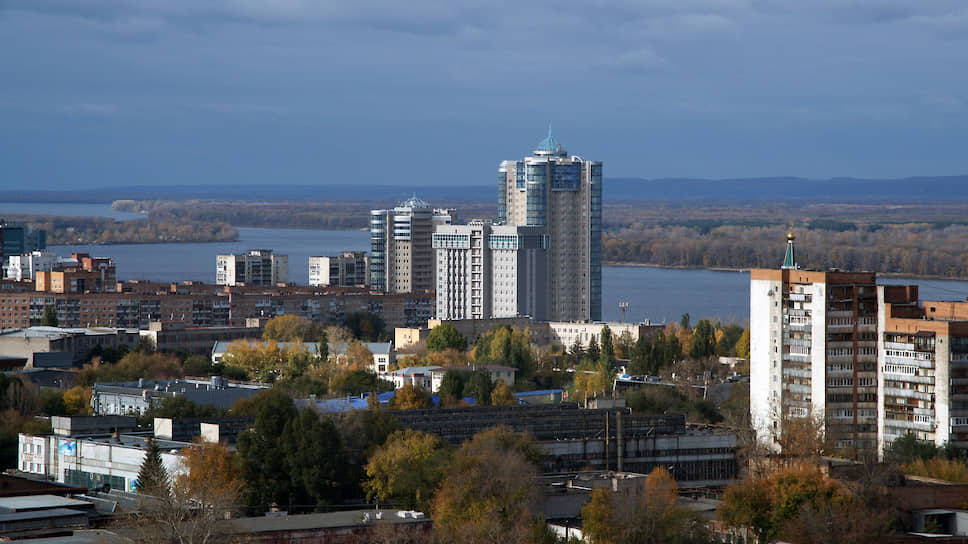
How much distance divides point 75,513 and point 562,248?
152ft

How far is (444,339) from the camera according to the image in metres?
46.3

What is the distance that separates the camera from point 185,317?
59.2 m

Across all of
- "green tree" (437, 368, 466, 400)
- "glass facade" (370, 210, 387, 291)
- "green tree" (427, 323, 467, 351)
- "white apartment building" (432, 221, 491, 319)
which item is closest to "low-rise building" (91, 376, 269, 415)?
"green tree" (437, 368, 466, 400)

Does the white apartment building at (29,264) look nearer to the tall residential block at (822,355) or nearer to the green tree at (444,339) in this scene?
the green tree at (444,339)

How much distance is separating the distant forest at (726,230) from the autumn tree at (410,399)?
50548 millimetres

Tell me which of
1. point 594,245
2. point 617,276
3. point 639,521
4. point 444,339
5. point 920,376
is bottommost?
point 639,521

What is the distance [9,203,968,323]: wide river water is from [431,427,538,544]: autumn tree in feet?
134

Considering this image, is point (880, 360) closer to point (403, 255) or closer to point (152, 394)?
point (152, 394)

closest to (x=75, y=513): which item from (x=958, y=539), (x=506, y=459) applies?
(x=506, y=459)

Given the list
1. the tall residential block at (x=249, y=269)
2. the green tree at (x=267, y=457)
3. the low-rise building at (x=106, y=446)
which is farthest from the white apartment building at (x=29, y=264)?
the green tree at (x=267, y=457)

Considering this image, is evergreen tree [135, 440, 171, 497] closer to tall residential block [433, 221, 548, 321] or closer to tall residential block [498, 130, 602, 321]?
tall residential block [433, 221, 548, 321]

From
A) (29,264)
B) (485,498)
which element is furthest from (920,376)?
(29,264)

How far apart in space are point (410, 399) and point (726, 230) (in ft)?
332

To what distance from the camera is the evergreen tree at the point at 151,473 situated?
766 inches
